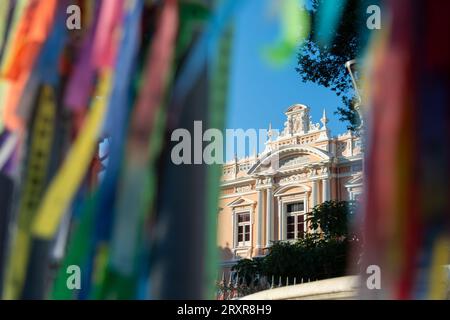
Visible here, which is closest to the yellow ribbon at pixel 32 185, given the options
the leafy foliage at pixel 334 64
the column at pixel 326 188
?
the leafy foliage at pixel 334 64

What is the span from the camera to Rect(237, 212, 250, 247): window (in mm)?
8339

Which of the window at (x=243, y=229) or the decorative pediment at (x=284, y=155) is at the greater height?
the decorative pediment at (x=284, y=155)

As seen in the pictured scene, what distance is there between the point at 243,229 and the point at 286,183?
0.95 metres

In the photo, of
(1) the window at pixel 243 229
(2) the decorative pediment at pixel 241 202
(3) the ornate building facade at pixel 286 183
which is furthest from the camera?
(2) the decorative pediment at pixel 241 202

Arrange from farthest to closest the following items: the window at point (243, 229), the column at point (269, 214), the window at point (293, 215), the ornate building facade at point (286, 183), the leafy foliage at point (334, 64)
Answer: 1. the column at point (269, 214)
2. the window at point (243, 229)
3. the window at point (293, 215)
4. the ornate building facade at point (286, 183)
5. the leafy foliage at point (334, 64)

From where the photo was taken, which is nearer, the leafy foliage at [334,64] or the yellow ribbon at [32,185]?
the yellow ribbon at [32,185]

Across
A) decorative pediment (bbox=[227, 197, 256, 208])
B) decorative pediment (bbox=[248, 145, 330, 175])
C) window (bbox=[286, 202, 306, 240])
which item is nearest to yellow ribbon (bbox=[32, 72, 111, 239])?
decorative pediment (bbox=[248, 145, 330, 175])

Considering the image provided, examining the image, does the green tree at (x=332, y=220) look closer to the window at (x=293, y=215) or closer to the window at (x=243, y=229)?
the window at (x=293, y=215)

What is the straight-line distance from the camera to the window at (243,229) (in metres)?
8.34

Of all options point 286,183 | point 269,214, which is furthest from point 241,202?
point 286,183

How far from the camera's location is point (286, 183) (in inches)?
330

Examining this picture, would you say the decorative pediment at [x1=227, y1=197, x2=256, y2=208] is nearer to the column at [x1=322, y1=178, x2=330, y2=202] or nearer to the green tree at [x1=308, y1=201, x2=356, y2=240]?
the column at [x1=322, y1=178, x2=330, y2=202]

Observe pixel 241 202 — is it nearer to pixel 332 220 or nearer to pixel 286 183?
pixel 286 183
